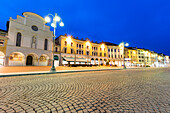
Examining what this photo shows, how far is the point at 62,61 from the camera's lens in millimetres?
32281

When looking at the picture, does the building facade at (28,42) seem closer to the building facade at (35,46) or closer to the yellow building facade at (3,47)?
the building facade at (35,46)

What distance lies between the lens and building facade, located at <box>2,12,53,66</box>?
2309 cm

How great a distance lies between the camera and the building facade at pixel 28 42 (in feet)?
75.8

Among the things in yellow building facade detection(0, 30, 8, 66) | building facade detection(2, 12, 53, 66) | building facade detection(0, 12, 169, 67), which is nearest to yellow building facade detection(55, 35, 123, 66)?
building facade detection(0, 12, 169, 67)

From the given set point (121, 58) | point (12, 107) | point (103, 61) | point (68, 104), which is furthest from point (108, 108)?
point (121, 58)

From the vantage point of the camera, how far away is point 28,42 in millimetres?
25656

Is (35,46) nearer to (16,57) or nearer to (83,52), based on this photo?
(16,57)

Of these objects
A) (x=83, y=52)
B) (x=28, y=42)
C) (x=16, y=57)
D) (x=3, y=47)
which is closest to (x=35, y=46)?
(x=28, y=42)

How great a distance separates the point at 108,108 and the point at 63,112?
4.08 ft

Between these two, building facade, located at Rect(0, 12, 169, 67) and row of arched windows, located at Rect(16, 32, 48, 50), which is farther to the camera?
row of arched windows, located at Rect(16, 32, 48, 50)

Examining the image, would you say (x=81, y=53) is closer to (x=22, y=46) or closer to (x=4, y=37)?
(x=22, y=46)

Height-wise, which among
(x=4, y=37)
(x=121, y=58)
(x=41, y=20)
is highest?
(x=41, y=20)

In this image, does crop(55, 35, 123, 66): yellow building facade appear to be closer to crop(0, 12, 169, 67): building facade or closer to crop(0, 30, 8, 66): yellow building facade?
crop(0, 12, 169, 67): building facade

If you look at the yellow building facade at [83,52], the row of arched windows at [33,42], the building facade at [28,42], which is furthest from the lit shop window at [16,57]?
the yellow building facade at [83,52]
